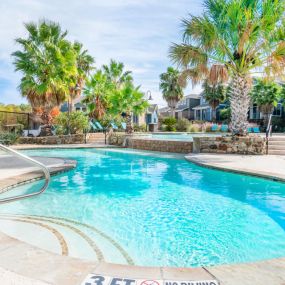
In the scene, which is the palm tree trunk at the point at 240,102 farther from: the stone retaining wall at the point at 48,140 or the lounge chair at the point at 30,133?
the lounge chair at the point at 30,133

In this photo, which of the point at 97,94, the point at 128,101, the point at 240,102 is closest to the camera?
the point at 240,102

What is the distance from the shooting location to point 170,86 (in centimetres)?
4534

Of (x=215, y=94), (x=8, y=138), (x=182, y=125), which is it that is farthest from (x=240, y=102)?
(x=215, y=94)

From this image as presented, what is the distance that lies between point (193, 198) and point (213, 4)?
9766mm

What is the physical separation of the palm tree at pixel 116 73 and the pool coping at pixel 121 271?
3356cm

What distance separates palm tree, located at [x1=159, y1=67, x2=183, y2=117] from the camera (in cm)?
4491

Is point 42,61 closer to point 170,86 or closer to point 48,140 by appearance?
point 48,140

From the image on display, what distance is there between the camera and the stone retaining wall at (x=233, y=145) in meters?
13.5

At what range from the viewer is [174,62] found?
46.1ft

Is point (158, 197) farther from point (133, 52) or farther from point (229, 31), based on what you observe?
point (133, 52)

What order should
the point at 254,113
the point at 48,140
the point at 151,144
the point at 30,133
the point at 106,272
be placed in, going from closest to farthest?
1. the point at 106,272
2. the point at 151,144
3. the point at 48,140
4. the point at 30,133
5. the point at 254,113

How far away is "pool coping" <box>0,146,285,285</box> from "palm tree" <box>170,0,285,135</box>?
37.5ft

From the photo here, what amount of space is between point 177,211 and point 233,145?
29.6ft

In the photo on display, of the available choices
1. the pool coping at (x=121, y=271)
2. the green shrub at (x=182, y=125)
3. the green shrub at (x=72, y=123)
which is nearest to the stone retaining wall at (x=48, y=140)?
the green shrub at (x=72, y=123)
